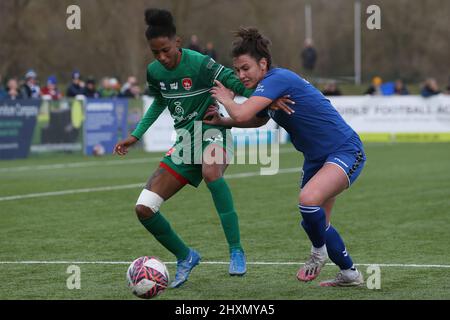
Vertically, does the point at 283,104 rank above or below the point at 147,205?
above

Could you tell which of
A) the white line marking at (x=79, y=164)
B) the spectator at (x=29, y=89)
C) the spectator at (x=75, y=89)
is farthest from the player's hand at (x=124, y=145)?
the spectator at (x=75, y=89)

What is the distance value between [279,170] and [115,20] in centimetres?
2520

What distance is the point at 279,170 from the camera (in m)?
19.7

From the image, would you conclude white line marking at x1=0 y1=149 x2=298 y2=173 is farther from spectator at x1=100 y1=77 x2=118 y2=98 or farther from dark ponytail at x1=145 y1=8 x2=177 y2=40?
dark ponytail at x1=145 y1=8 x2=177 y2=40

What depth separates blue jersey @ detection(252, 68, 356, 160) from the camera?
7.39 metres

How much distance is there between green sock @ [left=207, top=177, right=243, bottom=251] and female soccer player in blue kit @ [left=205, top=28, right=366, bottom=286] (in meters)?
0.73

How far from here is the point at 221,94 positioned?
291 inches

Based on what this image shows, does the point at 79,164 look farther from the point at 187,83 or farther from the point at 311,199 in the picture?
the point at 311,199

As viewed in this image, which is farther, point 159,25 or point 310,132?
point 159,25

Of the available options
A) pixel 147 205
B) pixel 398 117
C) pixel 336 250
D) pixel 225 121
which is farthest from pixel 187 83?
pixel 398 117

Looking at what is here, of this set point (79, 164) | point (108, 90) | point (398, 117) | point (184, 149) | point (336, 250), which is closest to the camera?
point (336, 250)

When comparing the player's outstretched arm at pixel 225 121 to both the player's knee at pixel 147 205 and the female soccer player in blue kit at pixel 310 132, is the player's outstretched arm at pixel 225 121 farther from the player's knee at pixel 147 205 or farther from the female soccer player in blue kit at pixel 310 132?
the player's knee at pixel 147 205

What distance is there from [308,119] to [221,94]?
2.17ft
